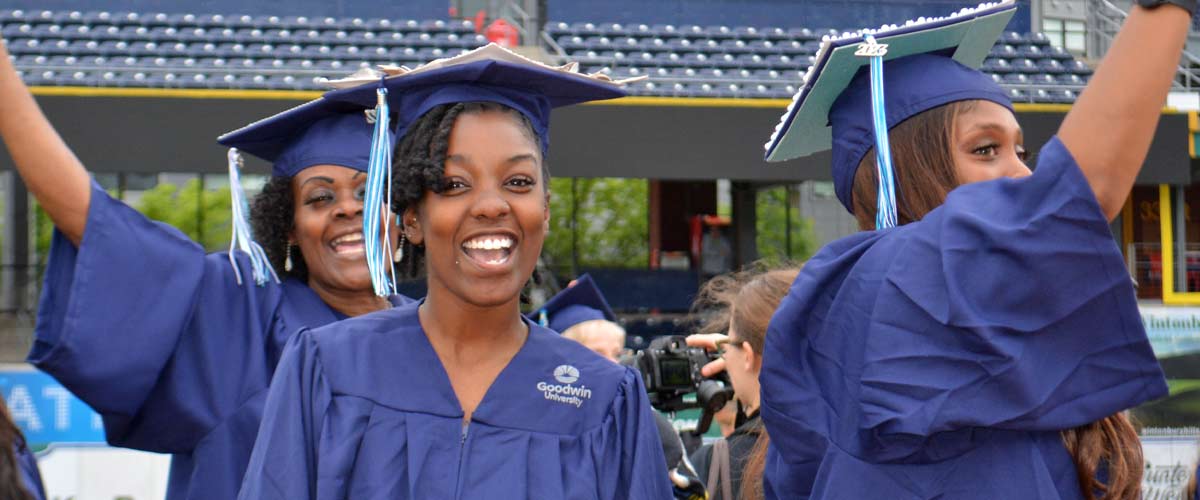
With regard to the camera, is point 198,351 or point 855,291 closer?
point 855,291

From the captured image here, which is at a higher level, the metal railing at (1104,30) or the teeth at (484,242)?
the metal railing at (1104,30)

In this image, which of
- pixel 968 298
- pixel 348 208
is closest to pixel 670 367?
pixel 348 208

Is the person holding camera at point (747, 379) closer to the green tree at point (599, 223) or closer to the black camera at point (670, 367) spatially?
the black camera at point (670, 367)

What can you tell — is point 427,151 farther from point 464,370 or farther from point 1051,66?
point 1051,66

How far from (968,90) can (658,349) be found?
2729mm

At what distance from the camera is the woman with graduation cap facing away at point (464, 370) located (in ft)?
6.82

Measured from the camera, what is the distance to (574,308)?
5.75 metres

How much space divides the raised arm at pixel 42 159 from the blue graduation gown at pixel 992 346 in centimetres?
147

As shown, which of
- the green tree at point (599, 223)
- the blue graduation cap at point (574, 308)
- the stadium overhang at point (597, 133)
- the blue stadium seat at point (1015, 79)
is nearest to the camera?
the blue graduation cap at point (574, 308)

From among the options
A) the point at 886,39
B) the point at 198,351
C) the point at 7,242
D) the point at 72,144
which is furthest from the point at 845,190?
the point at 7,242

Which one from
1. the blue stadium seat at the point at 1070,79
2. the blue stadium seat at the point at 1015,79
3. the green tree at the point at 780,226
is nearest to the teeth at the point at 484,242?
the blue stadium seat at the point at 1015,79

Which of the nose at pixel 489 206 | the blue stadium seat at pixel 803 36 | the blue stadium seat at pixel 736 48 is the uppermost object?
the blue stadium seat at pixel 803 36

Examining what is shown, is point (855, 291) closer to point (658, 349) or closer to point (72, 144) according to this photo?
point (658, 349)

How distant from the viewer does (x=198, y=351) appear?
9.07 ft
